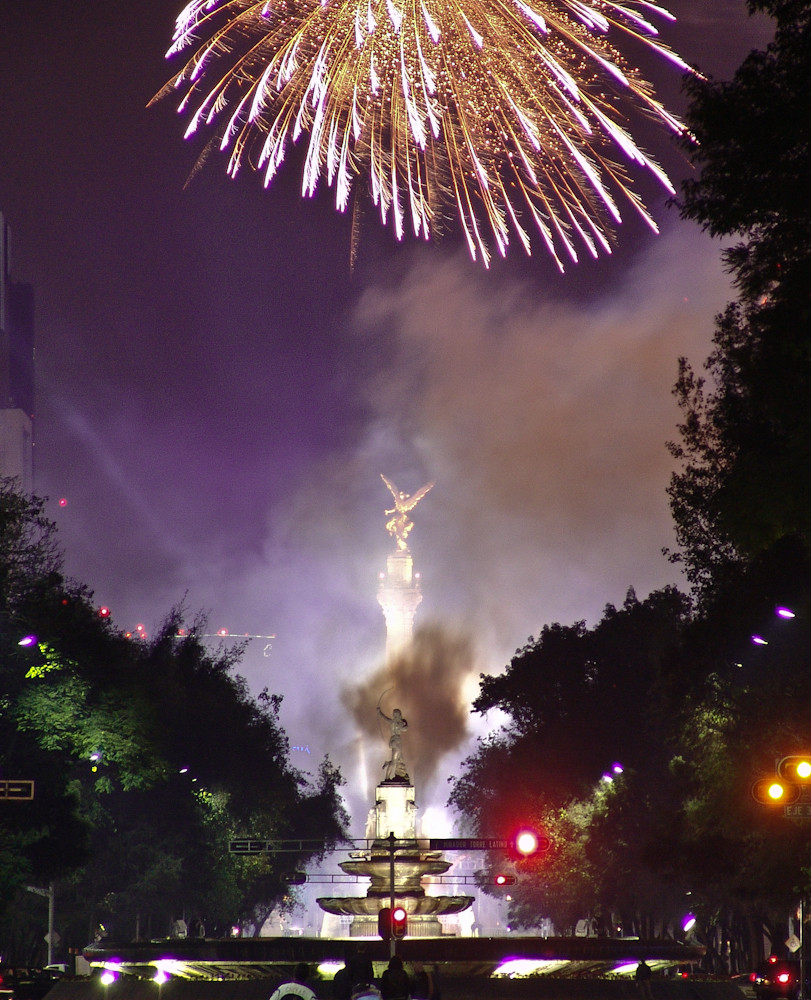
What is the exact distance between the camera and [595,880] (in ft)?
212

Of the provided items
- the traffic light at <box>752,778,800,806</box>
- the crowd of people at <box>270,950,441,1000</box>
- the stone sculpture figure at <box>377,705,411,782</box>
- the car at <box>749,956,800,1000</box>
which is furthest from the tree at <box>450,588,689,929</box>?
the crowd of people at <box>270,950,441,1000</box>

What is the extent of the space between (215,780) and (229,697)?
4722mm

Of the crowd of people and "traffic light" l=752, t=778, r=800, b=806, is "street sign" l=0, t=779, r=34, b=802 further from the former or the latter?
"traffic light" l=752, t=778, r=800, b=806

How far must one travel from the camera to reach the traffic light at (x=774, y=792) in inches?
843

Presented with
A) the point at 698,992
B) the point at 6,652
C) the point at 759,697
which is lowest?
the point at 698,992

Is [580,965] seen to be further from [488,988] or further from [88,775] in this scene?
[88,775]

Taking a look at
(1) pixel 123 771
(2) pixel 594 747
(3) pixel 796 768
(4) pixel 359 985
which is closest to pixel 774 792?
(3) pixel 796 768

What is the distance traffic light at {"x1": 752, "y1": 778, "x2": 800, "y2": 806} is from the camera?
2142 centimetres

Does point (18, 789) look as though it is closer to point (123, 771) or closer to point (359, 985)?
point (123, 771)

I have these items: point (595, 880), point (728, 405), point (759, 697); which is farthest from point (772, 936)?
point (728, 405)

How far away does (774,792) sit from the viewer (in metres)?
21.5

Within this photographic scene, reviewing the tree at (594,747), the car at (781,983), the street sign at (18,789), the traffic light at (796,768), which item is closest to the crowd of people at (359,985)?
the traffic light at (796,768)

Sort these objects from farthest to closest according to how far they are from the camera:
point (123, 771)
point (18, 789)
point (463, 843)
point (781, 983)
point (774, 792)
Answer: point (123, 771) → point (463, 843) → point (781, 983) → point (18, 789) → point (774, 792)

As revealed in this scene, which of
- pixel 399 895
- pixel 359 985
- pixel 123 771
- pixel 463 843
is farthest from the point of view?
pixel 399 895
